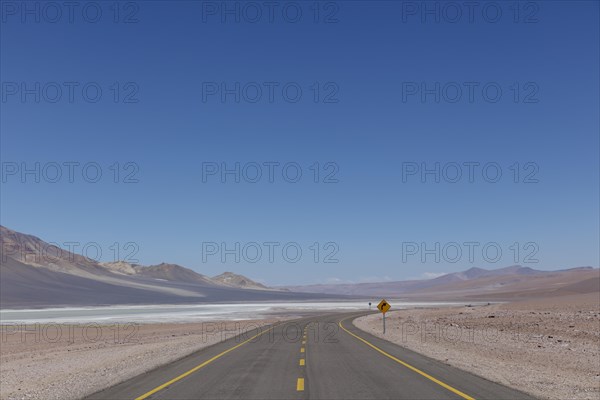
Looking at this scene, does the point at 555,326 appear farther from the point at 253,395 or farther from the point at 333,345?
the point at 253,395

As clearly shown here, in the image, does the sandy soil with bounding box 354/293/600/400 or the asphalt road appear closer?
the asphalt road

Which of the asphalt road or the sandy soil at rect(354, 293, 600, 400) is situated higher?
the asphalt road

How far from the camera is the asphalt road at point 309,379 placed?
13359 mm

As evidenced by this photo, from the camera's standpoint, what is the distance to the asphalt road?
1336 centimetres

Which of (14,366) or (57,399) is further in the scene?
(14,366)

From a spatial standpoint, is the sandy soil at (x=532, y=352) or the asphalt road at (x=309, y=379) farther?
the sandy soil at (x=532, y=352)

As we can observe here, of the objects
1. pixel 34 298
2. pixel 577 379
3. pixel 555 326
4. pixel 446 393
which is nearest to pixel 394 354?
pixel 577 379

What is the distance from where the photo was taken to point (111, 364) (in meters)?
21.5

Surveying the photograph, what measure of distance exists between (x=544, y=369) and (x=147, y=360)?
Answer: 16023 millimetres

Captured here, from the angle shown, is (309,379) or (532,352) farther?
(532,352)

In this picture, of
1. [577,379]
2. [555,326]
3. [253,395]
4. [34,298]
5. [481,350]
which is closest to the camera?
[253,395]

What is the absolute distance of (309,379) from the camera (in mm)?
15922

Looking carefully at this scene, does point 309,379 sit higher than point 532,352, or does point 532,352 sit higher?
point 309,379

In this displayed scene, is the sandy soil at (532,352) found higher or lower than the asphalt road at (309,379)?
lower
